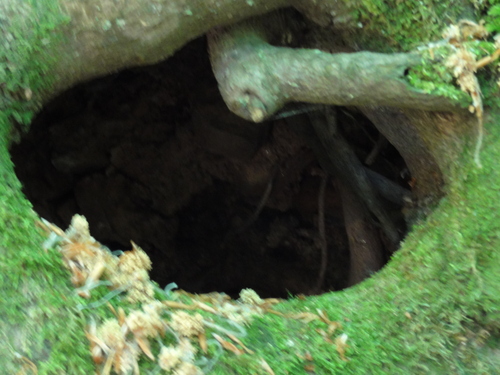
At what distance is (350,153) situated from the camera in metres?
2.76

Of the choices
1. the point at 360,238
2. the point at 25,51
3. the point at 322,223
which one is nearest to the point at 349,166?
the point at 360,238

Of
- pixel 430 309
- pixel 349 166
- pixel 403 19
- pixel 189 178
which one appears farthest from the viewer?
pixel 189 178

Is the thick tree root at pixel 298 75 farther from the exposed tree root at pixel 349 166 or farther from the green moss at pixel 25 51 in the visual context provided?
the exposed tree root at pixel 349 166

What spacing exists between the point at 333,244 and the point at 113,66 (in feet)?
8.50

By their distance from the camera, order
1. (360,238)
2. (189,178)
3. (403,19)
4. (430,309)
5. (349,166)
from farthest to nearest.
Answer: (189,178), (360,238), (349,166), (403,19), (430,309)

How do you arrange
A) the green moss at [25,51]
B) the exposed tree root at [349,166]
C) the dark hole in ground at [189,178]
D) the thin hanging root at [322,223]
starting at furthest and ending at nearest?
the thin hanging root at [322,223]
the dark hole in ground at [189,178]
the exposed tree root at [349,166]
the green moss at [25,51]

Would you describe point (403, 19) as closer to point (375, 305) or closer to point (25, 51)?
point (375, 305)

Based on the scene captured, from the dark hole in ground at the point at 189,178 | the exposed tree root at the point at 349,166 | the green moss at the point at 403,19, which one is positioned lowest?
the dark hole in ground at the point at 189,178

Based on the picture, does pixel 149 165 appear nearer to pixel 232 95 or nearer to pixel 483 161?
pixel 232 95

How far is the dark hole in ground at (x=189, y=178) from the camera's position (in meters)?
3.00

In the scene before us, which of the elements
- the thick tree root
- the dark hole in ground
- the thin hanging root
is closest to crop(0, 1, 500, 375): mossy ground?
the thick tree root

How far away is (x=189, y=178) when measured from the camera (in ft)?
11.6

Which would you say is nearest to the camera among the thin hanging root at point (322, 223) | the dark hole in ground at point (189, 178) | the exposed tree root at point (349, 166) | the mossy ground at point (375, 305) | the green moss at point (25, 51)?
the mossy ground at point (375, 305)

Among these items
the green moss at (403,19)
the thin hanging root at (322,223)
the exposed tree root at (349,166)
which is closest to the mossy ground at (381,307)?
the green moss at (403,19)
